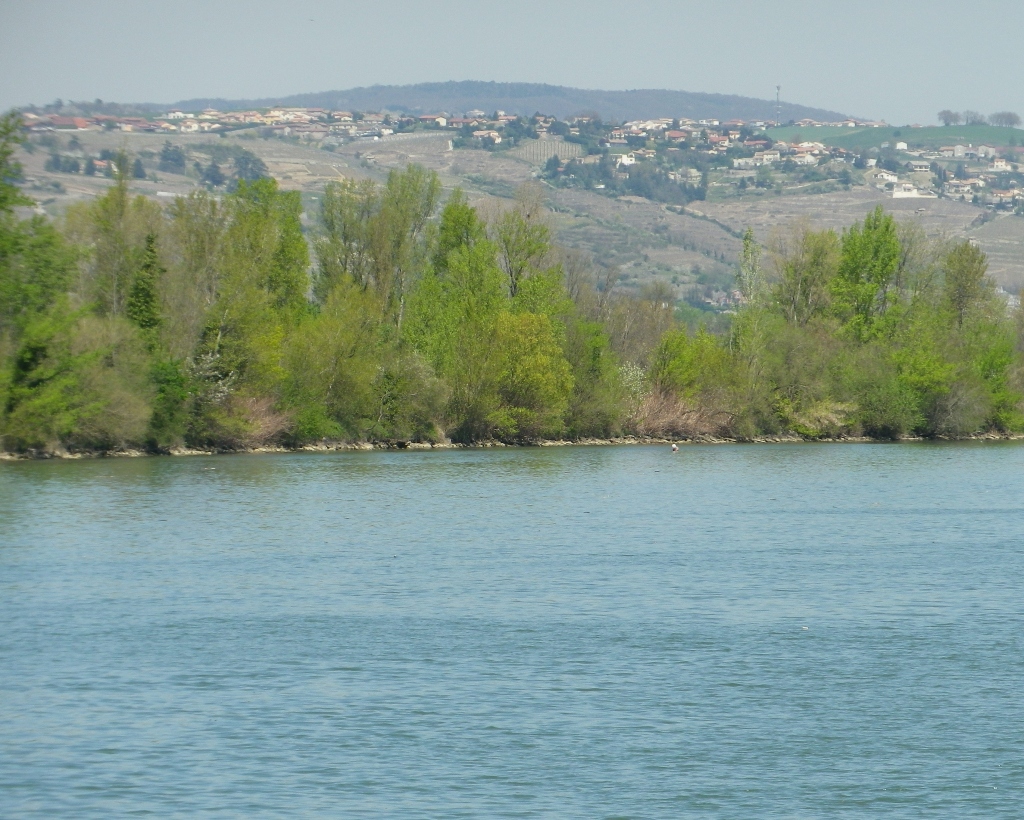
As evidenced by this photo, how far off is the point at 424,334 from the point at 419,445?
20.2 feet

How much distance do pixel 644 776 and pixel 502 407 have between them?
208ft

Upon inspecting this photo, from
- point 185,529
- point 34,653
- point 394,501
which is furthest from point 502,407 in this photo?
point 34,653

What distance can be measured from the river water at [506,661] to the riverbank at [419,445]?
17910mm

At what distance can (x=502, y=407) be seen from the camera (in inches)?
3150

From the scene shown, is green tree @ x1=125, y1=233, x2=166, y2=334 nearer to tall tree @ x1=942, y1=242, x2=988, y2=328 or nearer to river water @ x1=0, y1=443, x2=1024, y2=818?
river water @ x1=0, y1=443, x2=1024, y2=818

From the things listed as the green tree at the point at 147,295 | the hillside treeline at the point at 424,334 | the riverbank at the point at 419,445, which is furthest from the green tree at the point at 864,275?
the green tree at the point at 147,295

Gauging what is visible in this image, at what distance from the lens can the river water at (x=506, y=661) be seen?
16.6m

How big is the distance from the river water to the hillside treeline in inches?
675

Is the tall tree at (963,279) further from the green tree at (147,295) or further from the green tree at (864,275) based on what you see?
the green tree at (147,295)

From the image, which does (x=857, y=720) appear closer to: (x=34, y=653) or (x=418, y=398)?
(x=34, y=653)

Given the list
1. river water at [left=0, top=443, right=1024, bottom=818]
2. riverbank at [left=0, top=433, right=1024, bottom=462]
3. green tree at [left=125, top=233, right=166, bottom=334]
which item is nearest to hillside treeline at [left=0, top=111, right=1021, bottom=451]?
green tree at [left=125, top=233, right=166, bottom=334]

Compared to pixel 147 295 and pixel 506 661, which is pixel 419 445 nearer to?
pixel 147 295

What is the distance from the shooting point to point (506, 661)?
23.0m

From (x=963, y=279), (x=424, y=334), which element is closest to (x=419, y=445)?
(x=424, y=334)
